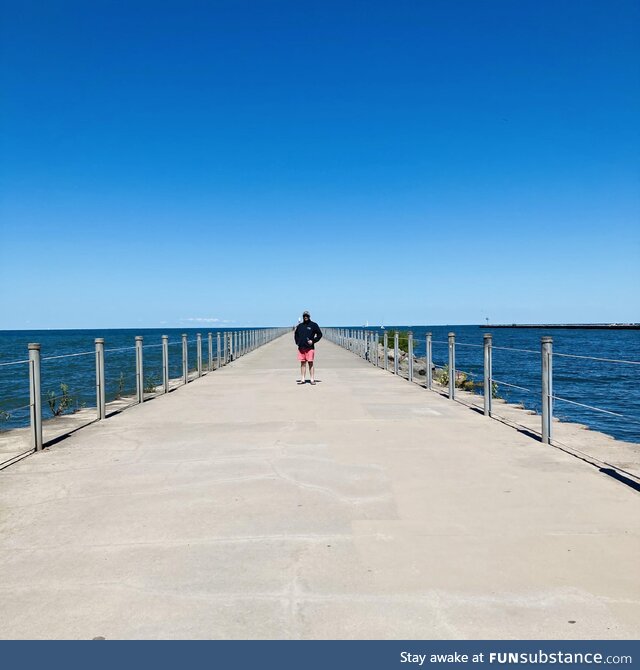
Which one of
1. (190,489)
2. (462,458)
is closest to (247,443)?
(190,489)

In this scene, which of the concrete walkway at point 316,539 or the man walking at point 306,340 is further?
the man walking at point 306,340

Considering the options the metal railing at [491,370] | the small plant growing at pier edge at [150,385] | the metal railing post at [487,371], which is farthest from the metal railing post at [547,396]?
the small plant growing at pier edge at [150,385]

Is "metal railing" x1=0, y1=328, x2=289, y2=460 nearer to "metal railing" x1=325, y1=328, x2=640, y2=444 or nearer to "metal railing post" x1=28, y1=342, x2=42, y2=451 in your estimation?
"metal railing post" x1=28, y1=342, x2=42, y2=451

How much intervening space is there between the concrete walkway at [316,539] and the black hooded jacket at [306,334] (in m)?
7.47

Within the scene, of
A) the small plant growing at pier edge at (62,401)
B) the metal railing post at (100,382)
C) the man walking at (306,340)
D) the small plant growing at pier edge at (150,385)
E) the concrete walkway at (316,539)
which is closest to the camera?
the concrete walkway at (316,539)

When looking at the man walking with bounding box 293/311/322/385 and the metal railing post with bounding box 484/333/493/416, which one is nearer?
the metal railing post with bounding box 484/333/493/416

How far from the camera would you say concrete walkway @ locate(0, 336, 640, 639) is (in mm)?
3162

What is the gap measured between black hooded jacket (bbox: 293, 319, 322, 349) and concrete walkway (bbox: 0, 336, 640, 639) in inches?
294

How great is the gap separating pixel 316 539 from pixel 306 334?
11.6 m

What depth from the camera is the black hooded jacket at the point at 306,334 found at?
51.5 ft

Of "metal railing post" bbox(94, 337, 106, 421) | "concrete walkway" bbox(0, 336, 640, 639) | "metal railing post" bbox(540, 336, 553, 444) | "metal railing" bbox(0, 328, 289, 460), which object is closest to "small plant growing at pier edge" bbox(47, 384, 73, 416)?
"metal railing" bbox(0, 328, 289, 460)

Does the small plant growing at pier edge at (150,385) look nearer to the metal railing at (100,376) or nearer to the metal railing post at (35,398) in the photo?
the metal railing at (100,376)
